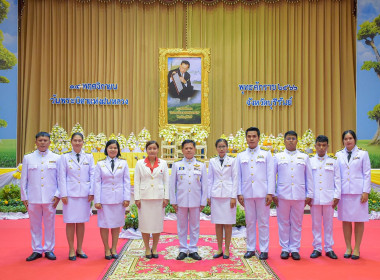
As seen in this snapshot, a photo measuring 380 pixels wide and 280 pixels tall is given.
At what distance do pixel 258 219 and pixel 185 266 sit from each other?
3.45 feet

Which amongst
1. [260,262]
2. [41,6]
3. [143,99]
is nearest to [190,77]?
[143,99]

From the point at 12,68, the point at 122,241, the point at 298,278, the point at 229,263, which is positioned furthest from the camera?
the point at 12,68

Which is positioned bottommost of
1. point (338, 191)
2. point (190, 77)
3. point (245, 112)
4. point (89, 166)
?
point (338, 191)

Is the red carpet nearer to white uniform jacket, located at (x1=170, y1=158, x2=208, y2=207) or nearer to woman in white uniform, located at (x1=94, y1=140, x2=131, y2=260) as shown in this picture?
woman in white uniform, located at (x1=94, y1=140, x2=131, y2=260)

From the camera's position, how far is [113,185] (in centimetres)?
459

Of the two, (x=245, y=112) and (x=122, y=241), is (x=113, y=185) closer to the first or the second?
(x=122, y=241)

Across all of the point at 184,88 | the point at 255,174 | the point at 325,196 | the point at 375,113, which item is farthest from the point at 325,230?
the point at 375,113

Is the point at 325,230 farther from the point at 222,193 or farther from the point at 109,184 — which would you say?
the point at 109,184

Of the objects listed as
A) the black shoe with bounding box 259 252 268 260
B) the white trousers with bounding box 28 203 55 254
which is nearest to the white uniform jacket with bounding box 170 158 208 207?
the black shoe with bounding box 259 252 268 260

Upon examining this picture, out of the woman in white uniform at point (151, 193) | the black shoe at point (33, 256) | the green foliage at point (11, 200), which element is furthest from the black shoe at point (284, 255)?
the green foliage at point (11, 200)

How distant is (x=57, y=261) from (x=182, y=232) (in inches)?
58.9

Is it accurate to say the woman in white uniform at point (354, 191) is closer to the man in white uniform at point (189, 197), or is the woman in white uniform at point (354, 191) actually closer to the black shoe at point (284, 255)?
the black shoe at point (284, 255)

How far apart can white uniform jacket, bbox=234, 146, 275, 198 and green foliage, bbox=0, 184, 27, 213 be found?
4.72m

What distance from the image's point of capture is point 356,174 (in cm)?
468
